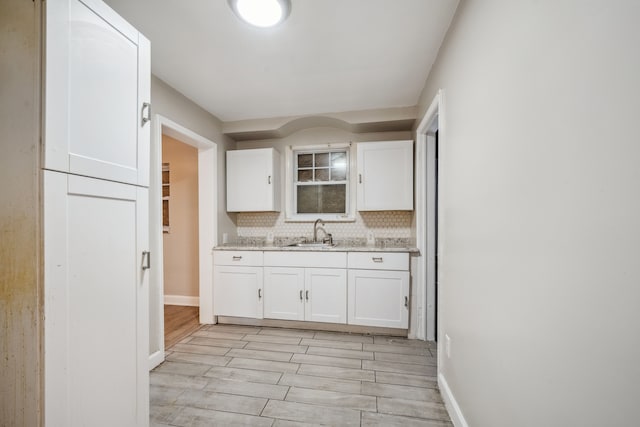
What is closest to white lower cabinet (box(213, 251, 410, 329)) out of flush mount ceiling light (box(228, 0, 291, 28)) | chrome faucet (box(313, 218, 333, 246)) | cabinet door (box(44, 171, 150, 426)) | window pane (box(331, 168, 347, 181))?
chrome faucet (box(313, 218, 333, 246))

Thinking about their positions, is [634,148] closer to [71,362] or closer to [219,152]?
[71,362]

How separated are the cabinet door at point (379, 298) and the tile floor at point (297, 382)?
0.59 feet

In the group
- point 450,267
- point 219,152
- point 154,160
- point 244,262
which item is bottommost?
point 244,262

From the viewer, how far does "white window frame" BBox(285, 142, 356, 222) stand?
11.0 feet

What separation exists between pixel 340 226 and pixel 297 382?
73.2 inches

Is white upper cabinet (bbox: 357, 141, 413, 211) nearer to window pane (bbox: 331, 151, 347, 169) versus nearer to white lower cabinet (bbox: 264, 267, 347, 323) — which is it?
window pane (bbox: 331, 151, 347, 169)

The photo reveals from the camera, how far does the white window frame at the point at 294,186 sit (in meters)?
3.34

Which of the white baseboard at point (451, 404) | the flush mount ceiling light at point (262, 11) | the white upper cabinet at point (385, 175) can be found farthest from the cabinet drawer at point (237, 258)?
the flush mount ceiling light at point (262, 11)

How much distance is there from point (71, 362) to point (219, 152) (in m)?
2.59

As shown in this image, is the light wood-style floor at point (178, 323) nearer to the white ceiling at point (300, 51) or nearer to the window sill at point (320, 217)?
the window sill at point (320, 217)

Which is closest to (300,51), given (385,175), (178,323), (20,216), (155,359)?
(385,175)

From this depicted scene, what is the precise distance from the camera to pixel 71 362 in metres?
0.97

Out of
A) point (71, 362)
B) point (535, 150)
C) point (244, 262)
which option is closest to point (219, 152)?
point (244, 262)

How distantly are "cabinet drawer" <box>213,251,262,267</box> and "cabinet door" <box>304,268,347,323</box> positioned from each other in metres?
0.59
